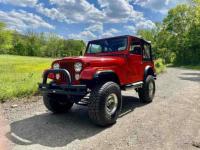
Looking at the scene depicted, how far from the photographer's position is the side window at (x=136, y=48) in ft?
24.3

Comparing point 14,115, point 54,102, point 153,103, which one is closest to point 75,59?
point 54,102

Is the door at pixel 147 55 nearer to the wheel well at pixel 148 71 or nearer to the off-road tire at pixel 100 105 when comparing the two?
the wheel well at pixel 148 71

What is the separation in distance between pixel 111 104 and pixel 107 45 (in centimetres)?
231

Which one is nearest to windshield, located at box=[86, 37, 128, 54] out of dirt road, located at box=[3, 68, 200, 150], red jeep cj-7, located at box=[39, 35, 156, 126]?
red jeep cj-7, located at box=[39, 35, 156, 126]

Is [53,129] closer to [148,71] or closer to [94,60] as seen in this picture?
[94,60]

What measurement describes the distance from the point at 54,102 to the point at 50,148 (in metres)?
2.27

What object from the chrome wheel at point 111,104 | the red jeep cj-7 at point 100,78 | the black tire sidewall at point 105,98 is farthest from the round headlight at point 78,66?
the chrome wheel at point 111,104

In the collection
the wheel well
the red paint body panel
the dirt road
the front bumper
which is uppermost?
the red paint body panel

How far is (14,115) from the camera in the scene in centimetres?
678

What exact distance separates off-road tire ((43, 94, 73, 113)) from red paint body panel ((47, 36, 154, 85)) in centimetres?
105

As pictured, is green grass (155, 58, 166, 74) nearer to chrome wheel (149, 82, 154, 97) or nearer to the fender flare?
the fender flare

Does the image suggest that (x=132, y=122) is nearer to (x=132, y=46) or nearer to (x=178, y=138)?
(x=178, y=138)

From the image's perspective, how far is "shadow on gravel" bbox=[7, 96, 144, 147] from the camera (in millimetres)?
4938

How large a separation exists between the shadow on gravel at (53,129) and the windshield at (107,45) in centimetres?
192
